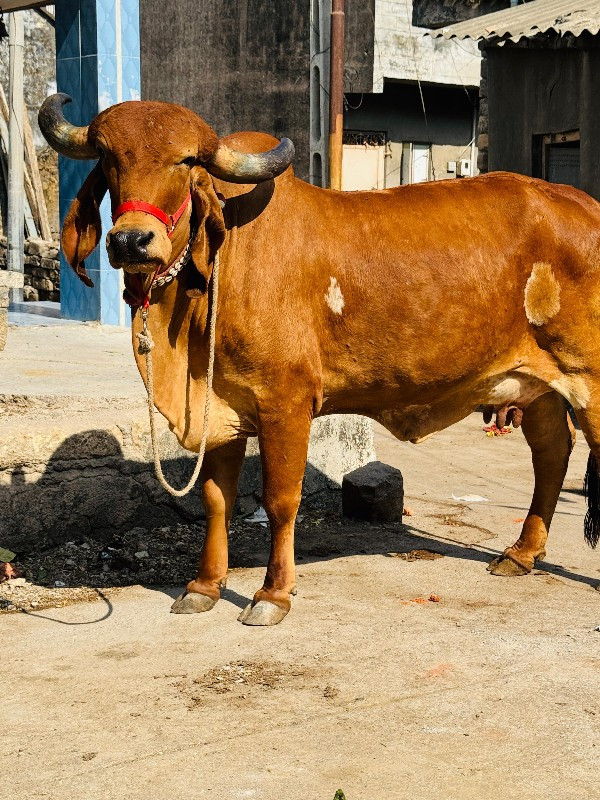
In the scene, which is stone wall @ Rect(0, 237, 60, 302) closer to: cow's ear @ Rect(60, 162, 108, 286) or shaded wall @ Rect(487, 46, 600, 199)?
shaded wall @ Rect(487, 46, 600, 199)

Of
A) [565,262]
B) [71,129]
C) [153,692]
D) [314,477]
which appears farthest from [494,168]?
[153,692]

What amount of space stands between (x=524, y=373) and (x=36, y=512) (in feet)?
8.25

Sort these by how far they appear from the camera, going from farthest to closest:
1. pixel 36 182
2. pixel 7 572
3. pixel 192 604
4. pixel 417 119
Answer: pixel 417 119 < pixel 36 182 < pixel 7 572 < pixel 192 604

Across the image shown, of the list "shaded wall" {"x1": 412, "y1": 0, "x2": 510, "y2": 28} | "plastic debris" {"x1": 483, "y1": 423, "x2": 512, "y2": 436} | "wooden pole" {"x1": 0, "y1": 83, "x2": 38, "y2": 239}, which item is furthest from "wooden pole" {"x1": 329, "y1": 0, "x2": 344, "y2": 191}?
"wooden pole" {"x1": 0, "y1": 83, "x2": 38, "y2": 239}

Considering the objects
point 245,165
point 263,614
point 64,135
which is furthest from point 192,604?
point 64,135

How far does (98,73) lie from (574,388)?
24.1 ft

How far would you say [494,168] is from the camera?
41.7ft

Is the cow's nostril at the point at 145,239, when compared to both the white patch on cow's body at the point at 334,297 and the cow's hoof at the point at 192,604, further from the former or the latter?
the cow's hoof at the point at 192,604

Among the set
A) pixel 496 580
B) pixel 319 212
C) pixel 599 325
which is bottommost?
pixel 496 580

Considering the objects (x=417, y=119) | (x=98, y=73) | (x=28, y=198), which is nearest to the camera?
(x=98, y=73)

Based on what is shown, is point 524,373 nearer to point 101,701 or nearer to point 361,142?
point 101,701

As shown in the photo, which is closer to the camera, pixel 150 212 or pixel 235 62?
pixel 150 212

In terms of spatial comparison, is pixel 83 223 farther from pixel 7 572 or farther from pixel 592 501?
pixel 592 501

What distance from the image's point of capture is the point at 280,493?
5031 millimetres
